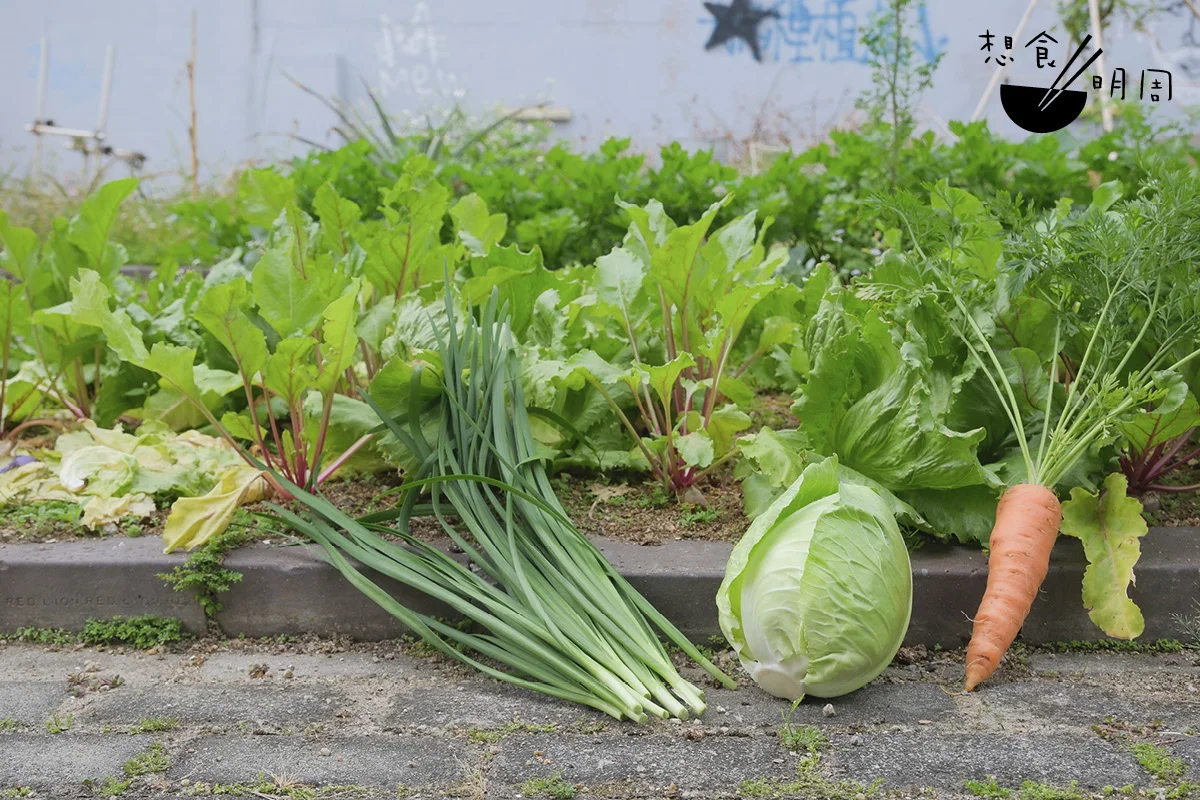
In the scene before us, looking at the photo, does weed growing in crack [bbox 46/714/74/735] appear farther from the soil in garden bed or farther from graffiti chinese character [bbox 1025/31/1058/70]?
graffiti chinese character [bbox 1025/31/1058/70]

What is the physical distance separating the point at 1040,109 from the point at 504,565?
17.4 ft

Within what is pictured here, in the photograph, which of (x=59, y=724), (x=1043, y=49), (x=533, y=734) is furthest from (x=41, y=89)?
(x=533, y=734)

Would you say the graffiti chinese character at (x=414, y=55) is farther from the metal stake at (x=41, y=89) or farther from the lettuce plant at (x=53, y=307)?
the lettuce plant at (x=53, y=307)

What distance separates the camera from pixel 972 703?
1.78 meters

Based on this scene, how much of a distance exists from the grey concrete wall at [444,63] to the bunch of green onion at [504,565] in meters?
8.44

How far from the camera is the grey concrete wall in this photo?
1025 centimetres

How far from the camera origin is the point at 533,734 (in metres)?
1.68

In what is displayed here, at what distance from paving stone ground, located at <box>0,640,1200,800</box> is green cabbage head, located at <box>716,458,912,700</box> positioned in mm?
97

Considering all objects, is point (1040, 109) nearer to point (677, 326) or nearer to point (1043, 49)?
point (1043, 49)

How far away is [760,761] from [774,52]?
9.77 meters

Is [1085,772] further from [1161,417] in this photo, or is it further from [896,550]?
[1161,417]

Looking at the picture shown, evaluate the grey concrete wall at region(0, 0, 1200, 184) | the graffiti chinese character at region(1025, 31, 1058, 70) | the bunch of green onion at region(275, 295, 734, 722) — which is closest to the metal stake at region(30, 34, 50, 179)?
the grey concrete wall at region(0, 0, 1200, 184)

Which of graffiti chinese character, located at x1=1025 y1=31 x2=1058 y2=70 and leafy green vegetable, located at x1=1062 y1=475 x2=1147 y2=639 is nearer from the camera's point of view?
leafy green vegetable, located at x1=1062 y1=475 x2=1147 y2=639

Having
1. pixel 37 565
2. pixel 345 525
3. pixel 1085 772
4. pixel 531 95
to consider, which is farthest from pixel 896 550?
pixel 531 95
